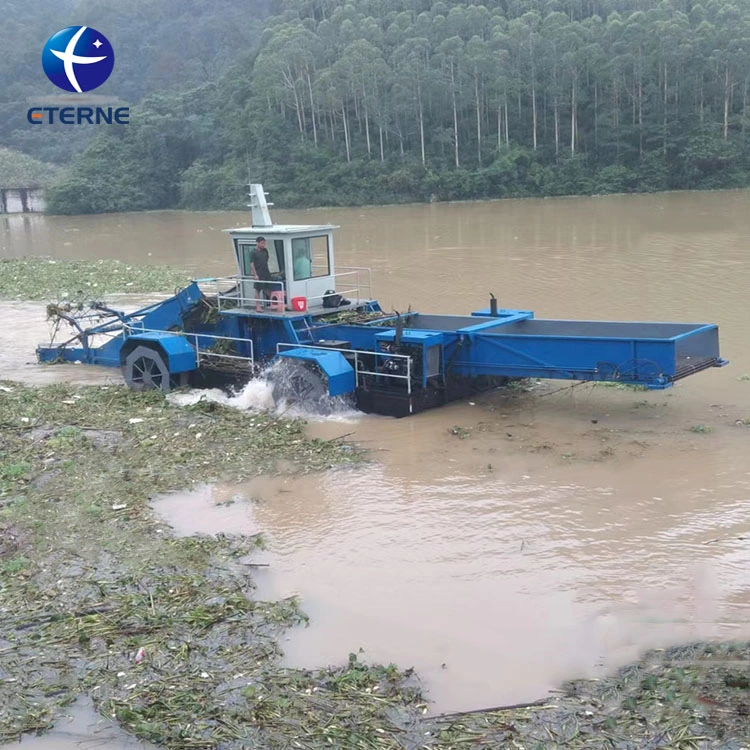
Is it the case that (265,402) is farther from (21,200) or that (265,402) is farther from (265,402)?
(21,200)

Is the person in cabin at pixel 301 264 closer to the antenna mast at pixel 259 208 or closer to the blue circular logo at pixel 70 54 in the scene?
the antenna mast at pixel 259 208

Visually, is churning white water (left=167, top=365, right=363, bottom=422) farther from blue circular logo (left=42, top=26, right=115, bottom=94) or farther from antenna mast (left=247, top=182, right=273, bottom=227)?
blue circular logo (left=42, top=26, right=115, bottom=94)

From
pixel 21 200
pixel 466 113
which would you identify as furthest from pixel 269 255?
pixel 21 200

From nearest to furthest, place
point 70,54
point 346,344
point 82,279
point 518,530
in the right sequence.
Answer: point 518,530 < point 346,344 < point 82,279 < point 70,54

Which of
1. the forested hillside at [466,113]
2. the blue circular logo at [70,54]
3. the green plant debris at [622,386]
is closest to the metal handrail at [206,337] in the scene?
the green plant debris at [622,386]

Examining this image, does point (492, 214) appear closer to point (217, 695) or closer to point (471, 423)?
point (471, 423)

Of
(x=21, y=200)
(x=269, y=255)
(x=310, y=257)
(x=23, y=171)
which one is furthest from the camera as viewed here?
(x=23, y=171)

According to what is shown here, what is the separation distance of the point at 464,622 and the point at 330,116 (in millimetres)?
62097

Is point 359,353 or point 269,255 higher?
point 269,255

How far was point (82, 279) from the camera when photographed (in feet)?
86.8

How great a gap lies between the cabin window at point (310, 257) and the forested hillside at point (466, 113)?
43357mm

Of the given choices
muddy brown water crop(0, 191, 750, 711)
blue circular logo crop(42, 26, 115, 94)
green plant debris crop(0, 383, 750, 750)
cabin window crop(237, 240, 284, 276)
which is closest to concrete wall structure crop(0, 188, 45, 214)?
blue circular logo crop(42, 26, 115, 94)

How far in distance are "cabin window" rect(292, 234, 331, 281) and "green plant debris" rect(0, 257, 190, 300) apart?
9939 millimetres

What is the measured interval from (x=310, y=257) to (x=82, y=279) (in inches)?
596
